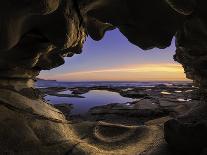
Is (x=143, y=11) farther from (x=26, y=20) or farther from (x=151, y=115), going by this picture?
(x=151, y=115)

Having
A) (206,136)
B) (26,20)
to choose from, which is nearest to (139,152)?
(206,136)

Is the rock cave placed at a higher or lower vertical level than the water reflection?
higher

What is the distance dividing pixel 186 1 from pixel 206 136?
1.41 metres

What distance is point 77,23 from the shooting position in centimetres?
370

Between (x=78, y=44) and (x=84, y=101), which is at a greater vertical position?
(x=78, y=44)

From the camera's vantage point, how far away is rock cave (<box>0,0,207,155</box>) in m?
3.17

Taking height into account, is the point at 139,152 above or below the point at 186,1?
below

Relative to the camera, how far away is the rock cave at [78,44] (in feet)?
10.4

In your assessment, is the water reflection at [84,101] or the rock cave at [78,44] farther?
the water reflection at [84,101]

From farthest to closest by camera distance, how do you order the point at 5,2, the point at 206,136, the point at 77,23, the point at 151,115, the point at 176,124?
the point at 151,115
the point at 77,23
the point at 176,124
the point at 206,136
the point at 5,2

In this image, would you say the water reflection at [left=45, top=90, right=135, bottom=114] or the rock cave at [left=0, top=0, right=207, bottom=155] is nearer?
the rock cave at [left=0, top=0, right=207, bottom=155]

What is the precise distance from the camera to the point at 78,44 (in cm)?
428

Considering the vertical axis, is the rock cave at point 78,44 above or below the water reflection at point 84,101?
above

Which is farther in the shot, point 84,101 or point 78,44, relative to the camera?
point 84,101
